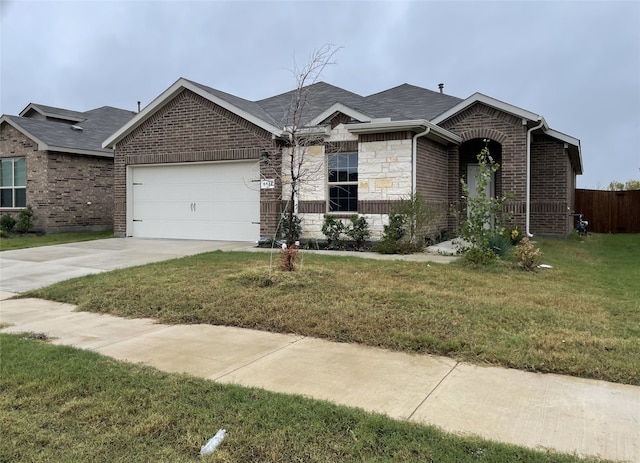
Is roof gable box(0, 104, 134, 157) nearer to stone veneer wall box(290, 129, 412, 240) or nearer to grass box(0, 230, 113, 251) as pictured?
grass box(0, 230, 113, 251)

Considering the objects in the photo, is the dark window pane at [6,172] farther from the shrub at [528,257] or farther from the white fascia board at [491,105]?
the shrub at [528,257]

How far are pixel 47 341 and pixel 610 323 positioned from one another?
6445 mm

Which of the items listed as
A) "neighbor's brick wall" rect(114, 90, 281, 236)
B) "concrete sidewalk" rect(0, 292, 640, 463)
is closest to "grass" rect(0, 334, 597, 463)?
"concrete sidewalk" rect(0, 292, 640, 463)

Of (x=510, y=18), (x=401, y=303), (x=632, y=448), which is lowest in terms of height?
(x=632, y=448)

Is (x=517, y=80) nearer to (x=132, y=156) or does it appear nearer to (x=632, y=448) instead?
(x=132, y=156)

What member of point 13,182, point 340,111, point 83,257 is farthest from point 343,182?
point 13,182

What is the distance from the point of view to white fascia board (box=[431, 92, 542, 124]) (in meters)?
14.2

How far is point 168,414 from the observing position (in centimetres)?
359

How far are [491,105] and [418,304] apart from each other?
10.3 m

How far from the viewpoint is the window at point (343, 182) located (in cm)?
1370

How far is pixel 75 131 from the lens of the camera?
21188mm

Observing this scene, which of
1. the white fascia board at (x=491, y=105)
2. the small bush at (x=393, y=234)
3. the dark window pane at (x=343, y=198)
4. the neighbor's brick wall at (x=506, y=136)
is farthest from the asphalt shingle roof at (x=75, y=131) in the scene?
the neighbor's brick wall at (x=506, y=136)

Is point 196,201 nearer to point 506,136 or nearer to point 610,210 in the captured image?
point 506,136

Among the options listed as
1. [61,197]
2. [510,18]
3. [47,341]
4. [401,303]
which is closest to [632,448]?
[401,303]
